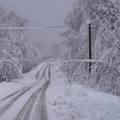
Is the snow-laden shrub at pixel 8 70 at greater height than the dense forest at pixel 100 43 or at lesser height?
lesser

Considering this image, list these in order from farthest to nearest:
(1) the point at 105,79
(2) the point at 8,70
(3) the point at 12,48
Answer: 1. (3) the point at 12,48
2. (2) the point at 8,70
3. (1) the point at 105,79

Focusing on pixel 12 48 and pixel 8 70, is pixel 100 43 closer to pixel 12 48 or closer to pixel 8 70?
pixel 8 70

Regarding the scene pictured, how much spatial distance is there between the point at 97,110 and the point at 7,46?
28403mm

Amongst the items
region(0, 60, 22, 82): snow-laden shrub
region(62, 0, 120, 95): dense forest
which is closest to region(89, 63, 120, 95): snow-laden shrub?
region(62, 0, 120, 95): dense forest

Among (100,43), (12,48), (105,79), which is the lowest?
(105,79)

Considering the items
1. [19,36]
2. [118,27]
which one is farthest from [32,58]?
[118,27]

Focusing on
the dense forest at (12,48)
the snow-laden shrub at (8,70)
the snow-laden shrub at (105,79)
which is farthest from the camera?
the dense forest at (12,48)

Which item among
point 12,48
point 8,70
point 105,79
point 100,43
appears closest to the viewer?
point 105,79

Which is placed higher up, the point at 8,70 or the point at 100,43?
the point at 100,43

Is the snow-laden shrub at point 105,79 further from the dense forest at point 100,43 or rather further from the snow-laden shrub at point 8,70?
the snow-laden shrub at point 8,70

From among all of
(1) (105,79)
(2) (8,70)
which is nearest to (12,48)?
(2) (8,70)

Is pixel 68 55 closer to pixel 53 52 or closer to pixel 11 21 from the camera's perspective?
pixel 11 21

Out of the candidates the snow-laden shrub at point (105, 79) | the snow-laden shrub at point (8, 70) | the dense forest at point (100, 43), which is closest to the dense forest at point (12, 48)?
the snow-laden shrub at point (8, 70)

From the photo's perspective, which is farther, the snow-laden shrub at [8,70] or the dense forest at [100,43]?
the snow-laden shrub at [8,70]
